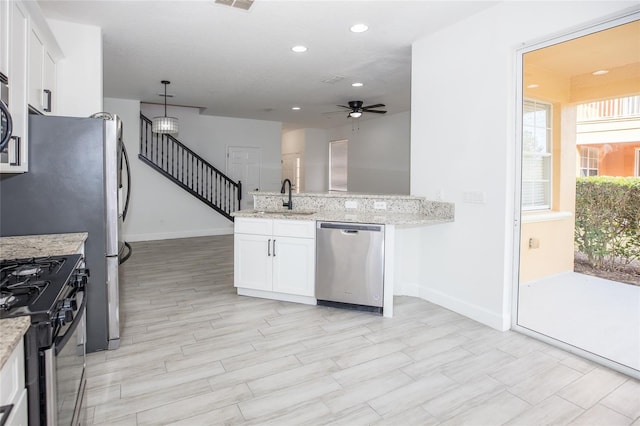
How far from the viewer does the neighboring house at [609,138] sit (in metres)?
2.48

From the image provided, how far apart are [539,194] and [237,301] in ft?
10.00

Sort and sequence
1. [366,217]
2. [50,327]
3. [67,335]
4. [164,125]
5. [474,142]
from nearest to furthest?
[50,327] < [67,335] < [474,142] < [366,217] < [164,125]

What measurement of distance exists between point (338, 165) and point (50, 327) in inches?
405

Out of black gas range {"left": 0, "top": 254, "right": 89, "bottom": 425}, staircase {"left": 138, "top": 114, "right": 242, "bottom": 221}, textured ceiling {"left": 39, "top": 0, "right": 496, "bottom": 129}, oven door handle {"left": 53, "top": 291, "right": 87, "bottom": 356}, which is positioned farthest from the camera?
staircase {"left": 138, "top": 114, "right": 242, "bottom": 221}

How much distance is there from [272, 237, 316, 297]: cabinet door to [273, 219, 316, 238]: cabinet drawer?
4 cm

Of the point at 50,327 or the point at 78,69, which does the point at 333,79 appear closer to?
the point at 78,69

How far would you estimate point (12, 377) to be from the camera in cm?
103

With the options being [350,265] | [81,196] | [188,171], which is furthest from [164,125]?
[350,265]

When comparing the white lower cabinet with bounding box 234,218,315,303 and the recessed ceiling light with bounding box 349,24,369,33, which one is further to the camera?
the white lower cabinet with bounding box 234,218,315,303

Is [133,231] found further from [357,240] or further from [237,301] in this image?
[357,240]

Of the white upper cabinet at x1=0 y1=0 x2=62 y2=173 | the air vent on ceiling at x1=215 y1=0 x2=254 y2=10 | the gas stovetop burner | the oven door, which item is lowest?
the oven door

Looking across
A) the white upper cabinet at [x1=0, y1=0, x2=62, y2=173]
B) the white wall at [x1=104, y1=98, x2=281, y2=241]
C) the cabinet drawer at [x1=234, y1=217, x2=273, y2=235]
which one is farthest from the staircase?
the white upper cabinet at [x1=0, y1=0, x2=62, y2=173]

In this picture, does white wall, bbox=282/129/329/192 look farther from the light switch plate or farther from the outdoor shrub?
the outdoor shrub

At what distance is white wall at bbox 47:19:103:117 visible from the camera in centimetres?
353
